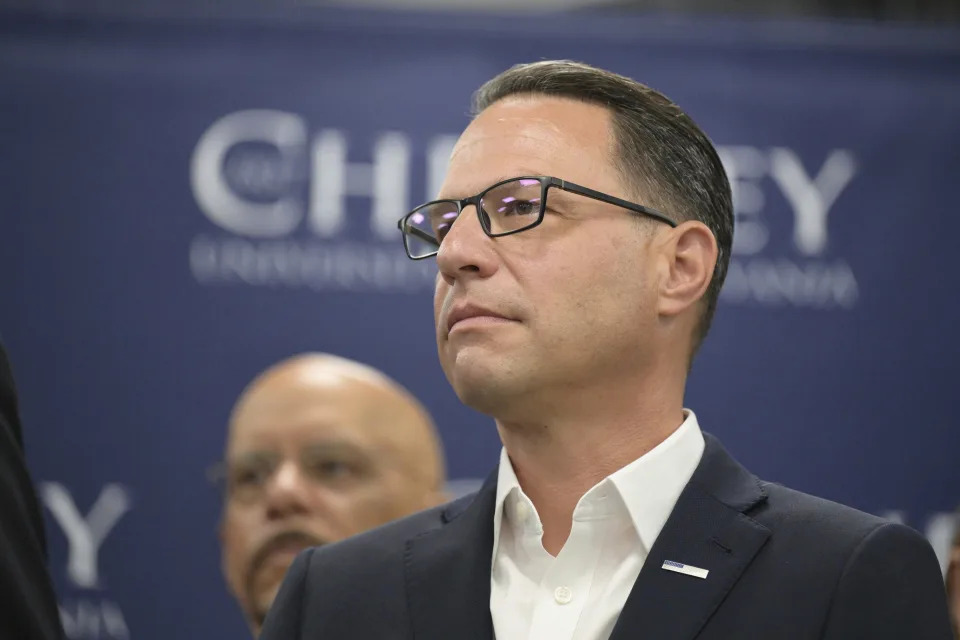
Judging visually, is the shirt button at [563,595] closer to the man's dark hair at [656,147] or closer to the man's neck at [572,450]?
the man's neck at [572,450]

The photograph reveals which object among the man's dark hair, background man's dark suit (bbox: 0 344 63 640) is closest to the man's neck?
the man's dark hair

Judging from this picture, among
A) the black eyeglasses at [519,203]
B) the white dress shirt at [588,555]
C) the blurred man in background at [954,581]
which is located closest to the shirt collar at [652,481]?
the white dress shirt at [588,555]

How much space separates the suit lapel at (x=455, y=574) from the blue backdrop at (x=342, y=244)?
52.3 inches

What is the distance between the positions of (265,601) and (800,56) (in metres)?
1.90

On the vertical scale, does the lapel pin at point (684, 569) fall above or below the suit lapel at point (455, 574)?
above

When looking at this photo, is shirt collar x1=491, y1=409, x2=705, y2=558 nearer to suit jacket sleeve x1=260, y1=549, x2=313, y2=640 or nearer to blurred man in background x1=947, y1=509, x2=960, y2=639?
suit jacket sleeve x1=260, y1=549, x2=313, y2=640

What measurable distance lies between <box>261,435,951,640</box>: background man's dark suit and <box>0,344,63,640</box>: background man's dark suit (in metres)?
0.56

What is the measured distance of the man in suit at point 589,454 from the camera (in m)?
1.77

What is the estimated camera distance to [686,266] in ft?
6.77

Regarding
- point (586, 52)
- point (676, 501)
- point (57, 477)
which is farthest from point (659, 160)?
point (57, 477)

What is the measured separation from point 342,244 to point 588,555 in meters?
1.64

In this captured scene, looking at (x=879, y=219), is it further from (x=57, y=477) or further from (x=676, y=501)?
(x=57, y=477)

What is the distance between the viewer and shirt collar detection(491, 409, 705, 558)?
6.19 feet

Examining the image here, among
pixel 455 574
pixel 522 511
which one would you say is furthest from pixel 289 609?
pixel 522 511
